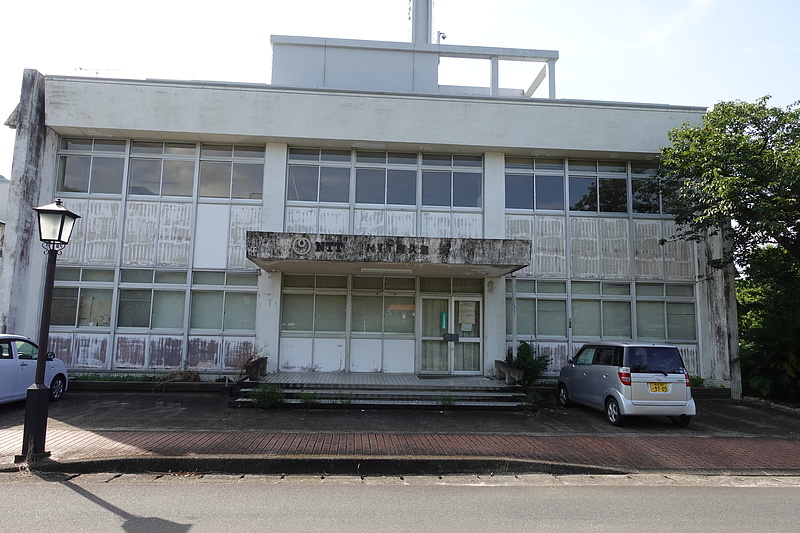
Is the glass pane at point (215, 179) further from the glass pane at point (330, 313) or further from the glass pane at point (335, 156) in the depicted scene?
the glass pane at point (330, 313)

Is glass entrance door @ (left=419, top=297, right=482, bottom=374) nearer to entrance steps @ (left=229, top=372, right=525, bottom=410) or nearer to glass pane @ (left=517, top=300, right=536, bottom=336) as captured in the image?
glass pane @ (left=517, top=300, right=536, bottom=336)

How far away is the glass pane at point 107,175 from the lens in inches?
556

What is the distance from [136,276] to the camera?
13.9 meters

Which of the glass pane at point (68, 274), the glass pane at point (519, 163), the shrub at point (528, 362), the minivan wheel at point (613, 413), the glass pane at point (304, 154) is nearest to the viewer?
the minivan wheel at point (613, 413)

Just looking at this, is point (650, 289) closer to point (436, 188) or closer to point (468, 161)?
point (468, 161)

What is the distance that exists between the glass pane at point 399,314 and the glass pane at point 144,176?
7.49 m

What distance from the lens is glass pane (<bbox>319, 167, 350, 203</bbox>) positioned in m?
14.4

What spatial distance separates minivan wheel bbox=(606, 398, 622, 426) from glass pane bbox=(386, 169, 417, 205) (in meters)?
7.53

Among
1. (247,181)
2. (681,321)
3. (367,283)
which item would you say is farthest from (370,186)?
(681,321)

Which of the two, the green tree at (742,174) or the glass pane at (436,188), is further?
the glass pane at (436,188)

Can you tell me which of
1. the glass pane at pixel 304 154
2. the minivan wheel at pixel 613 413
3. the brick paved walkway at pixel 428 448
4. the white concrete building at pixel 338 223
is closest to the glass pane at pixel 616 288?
the white concrete building at pixel 338 223

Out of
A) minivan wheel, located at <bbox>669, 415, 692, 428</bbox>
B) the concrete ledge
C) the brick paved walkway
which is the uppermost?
the concrete ledge

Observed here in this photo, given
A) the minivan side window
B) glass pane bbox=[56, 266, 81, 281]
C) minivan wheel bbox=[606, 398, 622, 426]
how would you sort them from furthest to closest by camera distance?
glass pane bbox=[56, 266, 81, 281] < the minivan side window < minivan wheel bbox=[606, 398, 622, 426]

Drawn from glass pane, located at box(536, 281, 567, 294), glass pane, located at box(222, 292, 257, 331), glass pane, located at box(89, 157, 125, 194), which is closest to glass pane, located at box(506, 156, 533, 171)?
glass pane, located at box(536, 281, 567, 294)
